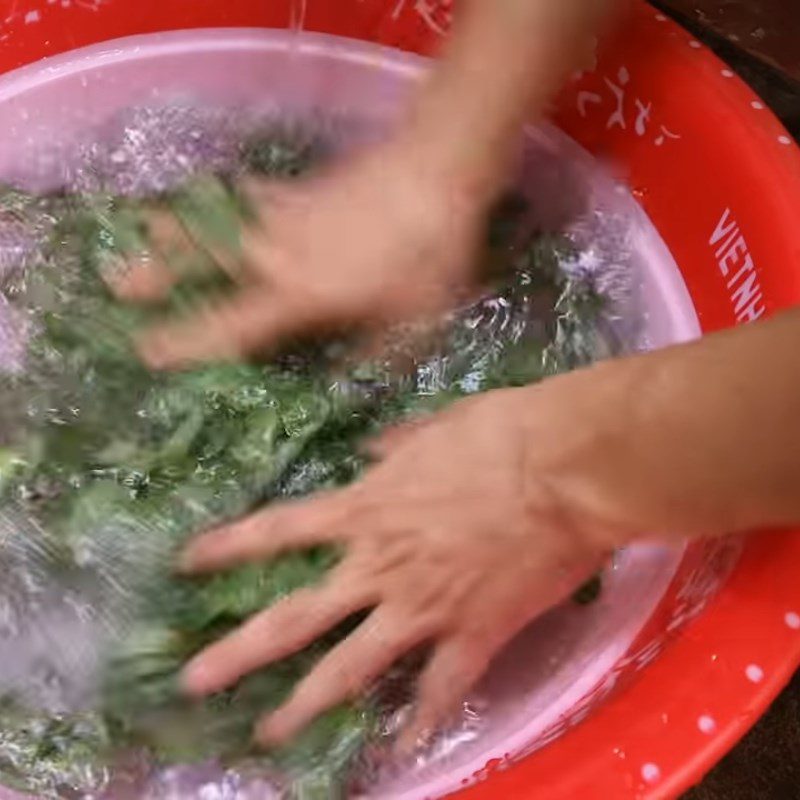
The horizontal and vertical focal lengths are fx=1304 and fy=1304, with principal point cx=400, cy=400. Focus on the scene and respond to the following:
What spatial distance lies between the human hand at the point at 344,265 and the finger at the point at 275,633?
21 centimetres

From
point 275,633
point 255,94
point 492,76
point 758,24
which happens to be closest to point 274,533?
point 275,633

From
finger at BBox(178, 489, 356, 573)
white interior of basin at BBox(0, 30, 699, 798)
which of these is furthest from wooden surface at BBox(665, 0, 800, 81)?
finger at BBox(178, 489, 356, 573)

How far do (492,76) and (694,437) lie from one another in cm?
33

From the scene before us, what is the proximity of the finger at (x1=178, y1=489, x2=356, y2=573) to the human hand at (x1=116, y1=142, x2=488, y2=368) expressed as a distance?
0.15 metres

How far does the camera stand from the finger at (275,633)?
2.47 feet

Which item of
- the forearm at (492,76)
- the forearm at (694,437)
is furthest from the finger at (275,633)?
the forearm at (492,76)

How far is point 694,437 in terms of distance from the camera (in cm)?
68

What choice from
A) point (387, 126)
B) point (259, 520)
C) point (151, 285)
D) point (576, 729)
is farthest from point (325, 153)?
point (576, 729)

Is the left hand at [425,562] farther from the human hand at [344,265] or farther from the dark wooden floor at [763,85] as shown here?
the dark wooden floor at [763,85]

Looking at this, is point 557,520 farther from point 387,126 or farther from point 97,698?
point 387,126

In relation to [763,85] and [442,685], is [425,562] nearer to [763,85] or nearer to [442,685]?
[442,685]

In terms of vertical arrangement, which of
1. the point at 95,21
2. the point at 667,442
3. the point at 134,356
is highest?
the point at 667,442

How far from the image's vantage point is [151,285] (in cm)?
94

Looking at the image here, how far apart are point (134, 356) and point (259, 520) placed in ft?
0.59
